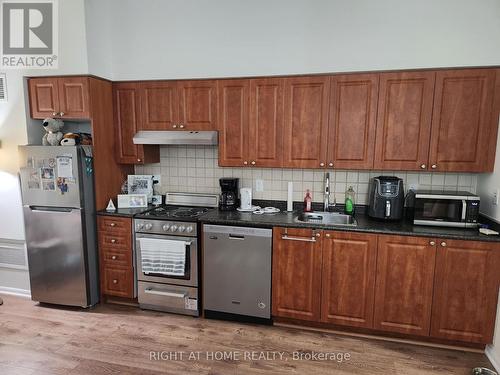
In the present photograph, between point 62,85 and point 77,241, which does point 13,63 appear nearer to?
point 62,85

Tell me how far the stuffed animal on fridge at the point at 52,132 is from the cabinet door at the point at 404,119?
2993 mm

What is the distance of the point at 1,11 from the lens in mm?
2959

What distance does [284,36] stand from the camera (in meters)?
2.76

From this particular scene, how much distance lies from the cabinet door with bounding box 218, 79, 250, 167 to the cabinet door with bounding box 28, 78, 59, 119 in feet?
5.26

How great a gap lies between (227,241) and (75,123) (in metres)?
2.16

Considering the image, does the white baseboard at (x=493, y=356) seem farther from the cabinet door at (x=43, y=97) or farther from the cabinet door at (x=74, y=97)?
the cabinet door at (x=43, y=97)

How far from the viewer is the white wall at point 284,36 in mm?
2451

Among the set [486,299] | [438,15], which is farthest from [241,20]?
[486,299]

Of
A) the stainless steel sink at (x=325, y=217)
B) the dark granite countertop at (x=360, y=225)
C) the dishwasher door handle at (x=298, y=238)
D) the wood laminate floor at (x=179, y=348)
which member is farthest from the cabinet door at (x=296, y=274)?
the stainless steel sink at (x=325, y=217)

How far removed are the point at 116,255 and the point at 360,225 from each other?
7.63 ft

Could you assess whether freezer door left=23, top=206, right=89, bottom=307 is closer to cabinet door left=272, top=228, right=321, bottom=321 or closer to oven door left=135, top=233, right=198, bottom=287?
oven door left=135, top=233, right=198, bottom=287

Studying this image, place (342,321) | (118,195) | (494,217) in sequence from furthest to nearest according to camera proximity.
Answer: (118,195)
(342,321)
(494,217)

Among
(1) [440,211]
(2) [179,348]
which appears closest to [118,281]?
(2) [179,348]

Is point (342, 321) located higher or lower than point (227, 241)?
lower
